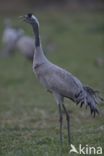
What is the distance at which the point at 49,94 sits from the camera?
1784 centimetres

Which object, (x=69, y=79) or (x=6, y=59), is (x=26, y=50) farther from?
(x=69, y=79)

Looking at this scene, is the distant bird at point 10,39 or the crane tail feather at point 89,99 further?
the distant bird at point 10,39

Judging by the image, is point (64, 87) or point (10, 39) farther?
point (10, 39)

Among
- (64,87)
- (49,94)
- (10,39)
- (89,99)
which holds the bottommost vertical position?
(89,99)

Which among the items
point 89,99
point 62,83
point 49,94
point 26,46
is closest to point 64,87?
point 62,83

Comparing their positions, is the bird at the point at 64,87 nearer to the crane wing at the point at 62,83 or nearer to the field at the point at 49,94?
the crane wing at the point at 62,83

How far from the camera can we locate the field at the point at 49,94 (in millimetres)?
10102

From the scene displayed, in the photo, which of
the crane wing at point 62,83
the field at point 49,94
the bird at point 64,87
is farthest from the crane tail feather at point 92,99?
the field at point 49,94

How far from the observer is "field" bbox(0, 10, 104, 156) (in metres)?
10.1

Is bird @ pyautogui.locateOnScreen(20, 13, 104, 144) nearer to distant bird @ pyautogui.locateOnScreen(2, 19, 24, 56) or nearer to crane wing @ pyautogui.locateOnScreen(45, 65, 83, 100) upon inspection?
Answer: crane wing @ pyautogui.locateOnScreen(45, 65, 83, 100)

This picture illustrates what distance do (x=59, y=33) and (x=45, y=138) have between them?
68.2 feet

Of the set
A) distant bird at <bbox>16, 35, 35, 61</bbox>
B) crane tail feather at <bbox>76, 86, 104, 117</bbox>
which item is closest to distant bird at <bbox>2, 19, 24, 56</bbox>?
distant bird at <bbox>16, 35, 35, 61</bbox>

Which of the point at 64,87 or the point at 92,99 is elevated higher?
the point at 64,87

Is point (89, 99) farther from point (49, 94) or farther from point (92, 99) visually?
point (49, 94)
